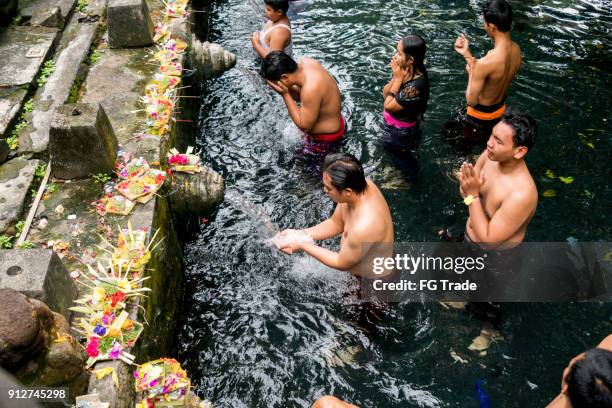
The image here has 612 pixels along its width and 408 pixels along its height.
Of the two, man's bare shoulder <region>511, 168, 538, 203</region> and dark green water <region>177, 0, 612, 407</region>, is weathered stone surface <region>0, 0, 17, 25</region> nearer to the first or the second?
dark green water <region>177, 0, 612, 407</region>

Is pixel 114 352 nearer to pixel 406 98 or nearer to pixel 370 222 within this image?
pixel 370 222

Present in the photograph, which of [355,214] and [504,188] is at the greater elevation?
[504,188]

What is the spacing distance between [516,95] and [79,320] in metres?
6.72

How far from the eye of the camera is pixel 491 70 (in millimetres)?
5680

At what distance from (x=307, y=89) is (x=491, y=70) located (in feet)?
6.95

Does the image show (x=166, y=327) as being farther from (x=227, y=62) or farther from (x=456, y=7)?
(x=456, y=7)

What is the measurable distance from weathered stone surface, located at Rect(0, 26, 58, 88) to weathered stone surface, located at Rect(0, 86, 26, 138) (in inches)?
4.9

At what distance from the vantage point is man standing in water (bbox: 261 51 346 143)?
18.6 feet

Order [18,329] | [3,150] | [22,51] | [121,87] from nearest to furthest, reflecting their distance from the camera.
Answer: [18,329], [3,150], [121,87], [22,51]

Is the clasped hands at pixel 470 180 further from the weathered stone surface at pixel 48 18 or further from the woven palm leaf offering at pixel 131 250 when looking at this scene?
the weathered stone surface at pixel 48 18

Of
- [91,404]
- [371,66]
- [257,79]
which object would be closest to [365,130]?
[371,66]

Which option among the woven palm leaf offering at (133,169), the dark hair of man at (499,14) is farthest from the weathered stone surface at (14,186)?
the dark hair of man at (499,14)
